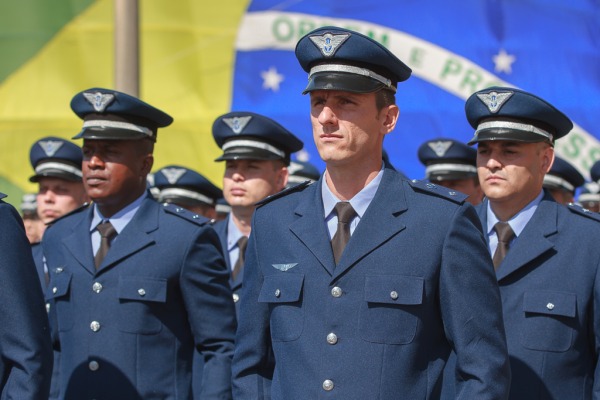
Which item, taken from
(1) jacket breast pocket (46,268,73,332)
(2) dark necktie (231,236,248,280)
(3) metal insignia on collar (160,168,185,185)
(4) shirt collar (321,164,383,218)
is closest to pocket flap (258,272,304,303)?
(4) shirt collar (321,164,383,218)

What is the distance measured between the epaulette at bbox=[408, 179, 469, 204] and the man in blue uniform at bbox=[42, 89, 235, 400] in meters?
1.50

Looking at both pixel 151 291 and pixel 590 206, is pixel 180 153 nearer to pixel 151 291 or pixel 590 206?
pixel 590 206

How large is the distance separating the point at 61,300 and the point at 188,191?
3.25 m

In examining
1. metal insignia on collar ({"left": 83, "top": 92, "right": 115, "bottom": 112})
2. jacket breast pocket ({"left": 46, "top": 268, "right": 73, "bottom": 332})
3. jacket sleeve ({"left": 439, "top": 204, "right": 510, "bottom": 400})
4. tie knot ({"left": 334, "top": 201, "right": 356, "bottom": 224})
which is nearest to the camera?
jacket sleeve ({"left": 439, "top": 204, "right": 510, "bottom": 400})

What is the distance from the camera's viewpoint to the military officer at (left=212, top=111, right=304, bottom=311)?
7266 millimetres

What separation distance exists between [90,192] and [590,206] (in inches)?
171

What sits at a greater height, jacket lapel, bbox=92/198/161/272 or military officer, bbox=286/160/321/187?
military officer, bbox=286/160/321/187

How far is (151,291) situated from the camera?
546 cm

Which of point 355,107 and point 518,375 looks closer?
point 355,107

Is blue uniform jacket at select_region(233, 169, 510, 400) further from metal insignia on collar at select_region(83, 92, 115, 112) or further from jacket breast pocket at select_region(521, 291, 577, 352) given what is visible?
metal insignia on collar at select_region(83, 92, 115, 112)

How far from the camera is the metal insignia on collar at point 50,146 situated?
8.48m

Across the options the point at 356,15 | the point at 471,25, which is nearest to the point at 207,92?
the point at 356,15

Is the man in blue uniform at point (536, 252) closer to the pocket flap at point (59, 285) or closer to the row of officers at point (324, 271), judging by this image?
the row of officers at point (324, 271)

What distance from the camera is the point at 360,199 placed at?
14.0ft
